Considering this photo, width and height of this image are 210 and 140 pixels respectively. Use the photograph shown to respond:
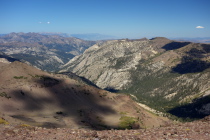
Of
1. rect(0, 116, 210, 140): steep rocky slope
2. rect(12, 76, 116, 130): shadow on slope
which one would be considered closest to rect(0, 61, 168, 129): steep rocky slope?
rect(12, 76, 116, 130): shadow on slope

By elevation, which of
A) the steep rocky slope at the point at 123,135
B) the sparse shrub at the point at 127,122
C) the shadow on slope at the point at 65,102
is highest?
the steep rocky slope at the point at 123,135

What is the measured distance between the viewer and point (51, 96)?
128 meters

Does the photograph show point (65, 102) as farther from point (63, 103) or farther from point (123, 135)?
point (123, 135)

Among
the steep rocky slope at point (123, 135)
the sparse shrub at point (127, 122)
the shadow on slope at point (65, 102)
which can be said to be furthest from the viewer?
the sparse shrub at point (127, 122)

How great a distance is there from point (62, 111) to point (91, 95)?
1563 inches

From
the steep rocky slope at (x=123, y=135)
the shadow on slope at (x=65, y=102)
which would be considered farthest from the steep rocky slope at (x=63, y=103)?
the steep rocky slope at (x=123, y=135)

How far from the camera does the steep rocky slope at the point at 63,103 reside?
327ft

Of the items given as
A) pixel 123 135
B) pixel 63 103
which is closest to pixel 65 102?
pixel 63 103

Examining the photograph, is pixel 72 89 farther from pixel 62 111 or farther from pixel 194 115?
pixel 194 115

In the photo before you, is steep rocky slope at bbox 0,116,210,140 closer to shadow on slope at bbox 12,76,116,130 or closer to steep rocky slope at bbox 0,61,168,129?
steep rocky slope at bbox 0,61,168,129

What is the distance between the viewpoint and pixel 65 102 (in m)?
127

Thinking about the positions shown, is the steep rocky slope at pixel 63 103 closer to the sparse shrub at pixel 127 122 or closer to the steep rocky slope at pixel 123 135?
the sparse shrub at pixel 127 122

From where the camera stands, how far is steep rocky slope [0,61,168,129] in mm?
99738

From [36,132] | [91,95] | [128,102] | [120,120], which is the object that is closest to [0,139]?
[36,132]
